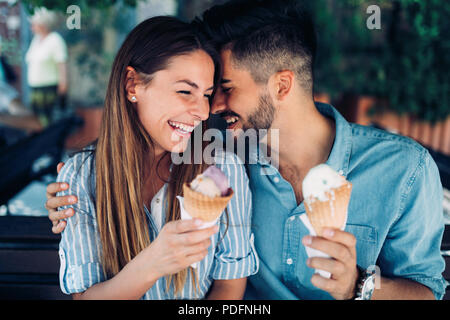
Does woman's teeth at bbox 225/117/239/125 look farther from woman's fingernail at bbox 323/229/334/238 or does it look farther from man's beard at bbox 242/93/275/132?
woman's fingernail at bbox 323/229/334/238

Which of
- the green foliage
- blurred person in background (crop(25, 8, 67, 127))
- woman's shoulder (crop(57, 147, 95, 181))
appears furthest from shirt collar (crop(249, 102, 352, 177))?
blurred person in background (crop(25, 8, 67, 127))

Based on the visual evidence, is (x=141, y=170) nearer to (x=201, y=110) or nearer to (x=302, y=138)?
(x=201, y=110)

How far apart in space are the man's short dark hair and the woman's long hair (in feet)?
0.62

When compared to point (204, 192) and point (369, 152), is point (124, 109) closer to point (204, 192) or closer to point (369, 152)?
point (204, 192)

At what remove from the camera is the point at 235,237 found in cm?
169

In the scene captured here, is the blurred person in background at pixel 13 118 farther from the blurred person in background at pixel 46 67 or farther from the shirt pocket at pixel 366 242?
the shirt pocket at pixel 366 242

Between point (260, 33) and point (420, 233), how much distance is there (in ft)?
3.88

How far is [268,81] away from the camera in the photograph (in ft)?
6.34

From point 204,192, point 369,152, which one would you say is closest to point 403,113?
point 369,152

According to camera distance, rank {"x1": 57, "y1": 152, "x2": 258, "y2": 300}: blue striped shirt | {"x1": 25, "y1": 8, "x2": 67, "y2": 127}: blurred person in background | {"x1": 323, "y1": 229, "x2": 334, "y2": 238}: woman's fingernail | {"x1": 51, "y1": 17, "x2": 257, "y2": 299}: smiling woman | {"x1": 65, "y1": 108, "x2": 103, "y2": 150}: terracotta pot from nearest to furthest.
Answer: {"x1": 323, "y1": 229, "x2": 334, "y2": 238}: woman's fingernail < {"x1": 57, "y1": 152, "x2": 258, "y2": 300}: blue striped shirt < {"x1": 51, "y1": 17, "x2": 257, "y2": 299}: smiling woman < {"x1": 25, "y1": 8, "x2": 67, "y2": 127}: blurred person in background < {"x1": 65, "y1": 108, "x2": 103, "y2": 150}: terracotta pot

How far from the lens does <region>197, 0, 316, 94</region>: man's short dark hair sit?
1891mm

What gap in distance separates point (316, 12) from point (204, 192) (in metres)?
4.88

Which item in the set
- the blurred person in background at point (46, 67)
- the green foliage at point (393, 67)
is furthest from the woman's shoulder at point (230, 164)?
the blurred person in background at point (46, 67)

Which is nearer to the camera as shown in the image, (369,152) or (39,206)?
(369,152)
